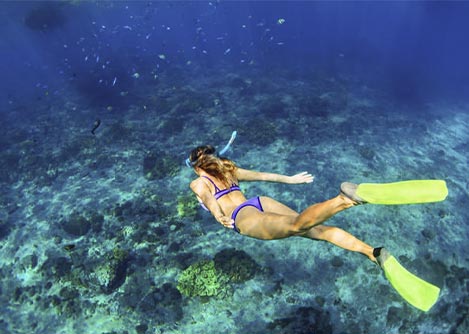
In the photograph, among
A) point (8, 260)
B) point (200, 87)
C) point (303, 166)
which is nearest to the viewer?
point (8, 260)

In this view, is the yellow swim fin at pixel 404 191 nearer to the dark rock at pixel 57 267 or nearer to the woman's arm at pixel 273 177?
the woman's arm at pixel 273 177

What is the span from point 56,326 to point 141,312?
9.72 feet

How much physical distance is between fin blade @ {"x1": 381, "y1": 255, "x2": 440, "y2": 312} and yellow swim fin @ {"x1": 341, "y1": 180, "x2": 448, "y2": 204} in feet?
3.50

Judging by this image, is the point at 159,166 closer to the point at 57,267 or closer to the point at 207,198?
the point at 57,267

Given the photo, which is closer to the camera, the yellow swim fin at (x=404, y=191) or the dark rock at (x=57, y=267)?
the yellow swim fin at (x=404, y=191)

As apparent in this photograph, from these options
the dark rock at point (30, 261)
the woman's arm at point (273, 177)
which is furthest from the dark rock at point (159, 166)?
the woman's arm at point (273, 177)

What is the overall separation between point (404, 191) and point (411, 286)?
4.98ft

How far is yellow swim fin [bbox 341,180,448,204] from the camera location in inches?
152

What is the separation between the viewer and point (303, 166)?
664 inches

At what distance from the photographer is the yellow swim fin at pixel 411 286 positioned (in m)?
4.33

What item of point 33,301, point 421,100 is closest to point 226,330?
point 33,301

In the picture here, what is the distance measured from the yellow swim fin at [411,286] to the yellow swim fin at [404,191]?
3.50 ft

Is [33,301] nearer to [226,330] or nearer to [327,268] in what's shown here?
[226,330]

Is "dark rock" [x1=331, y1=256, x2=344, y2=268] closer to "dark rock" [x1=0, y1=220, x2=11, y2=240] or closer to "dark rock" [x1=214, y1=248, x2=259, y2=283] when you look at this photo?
"dark rock" [x1=214, y1=248, x2=259, y2=283]
